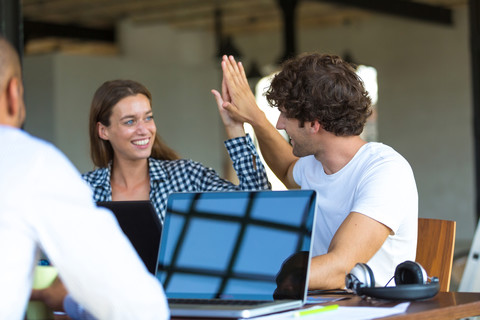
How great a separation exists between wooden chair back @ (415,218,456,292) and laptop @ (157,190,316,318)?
2.52ft

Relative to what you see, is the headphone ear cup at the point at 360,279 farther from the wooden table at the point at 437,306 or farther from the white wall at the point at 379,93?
the white wall at the point at 379,93

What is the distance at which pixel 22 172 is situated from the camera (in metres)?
0.99

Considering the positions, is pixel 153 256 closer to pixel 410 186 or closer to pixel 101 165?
pixel 410 186

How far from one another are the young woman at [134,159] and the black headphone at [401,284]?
4.04 feet

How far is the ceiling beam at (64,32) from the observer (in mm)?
9969

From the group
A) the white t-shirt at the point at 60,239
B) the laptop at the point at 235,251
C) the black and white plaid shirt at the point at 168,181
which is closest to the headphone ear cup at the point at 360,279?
the laptop at the point at 235,251

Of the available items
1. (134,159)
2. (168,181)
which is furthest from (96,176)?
(168,181)

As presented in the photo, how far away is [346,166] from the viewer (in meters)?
2.24

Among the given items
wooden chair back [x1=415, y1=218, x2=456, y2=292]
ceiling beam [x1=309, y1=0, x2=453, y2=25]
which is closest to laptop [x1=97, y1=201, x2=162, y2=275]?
wooden chair back [x1=415, y1=218, x2=456, y2=292]

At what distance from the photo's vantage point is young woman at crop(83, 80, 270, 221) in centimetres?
297

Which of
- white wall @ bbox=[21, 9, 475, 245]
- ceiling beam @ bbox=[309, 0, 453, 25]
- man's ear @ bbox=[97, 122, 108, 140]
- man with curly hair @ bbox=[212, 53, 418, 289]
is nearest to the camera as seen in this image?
man with curly hair @ bbox=[212, 53, 418, 289]

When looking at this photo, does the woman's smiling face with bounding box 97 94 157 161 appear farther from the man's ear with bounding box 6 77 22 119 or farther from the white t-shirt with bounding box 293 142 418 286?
the man's ear with bounding box 6 77 22 119

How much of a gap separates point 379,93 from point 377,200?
9263 millimetres

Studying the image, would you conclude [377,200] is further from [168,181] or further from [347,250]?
[168,181]
